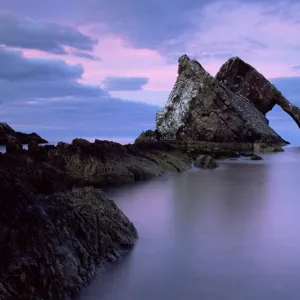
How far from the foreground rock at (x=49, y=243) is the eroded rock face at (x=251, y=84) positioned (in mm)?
53105

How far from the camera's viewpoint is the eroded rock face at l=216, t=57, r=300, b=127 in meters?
57.6

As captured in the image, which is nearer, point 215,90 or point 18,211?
point 18,211

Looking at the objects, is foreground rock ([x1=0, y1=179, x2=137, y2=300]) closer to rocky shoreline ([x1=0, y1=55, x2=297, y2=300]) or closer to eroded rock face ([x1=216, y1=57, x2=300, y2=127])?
rocky shoreline ([x1=0, y1=55, x2=297, y2=300])

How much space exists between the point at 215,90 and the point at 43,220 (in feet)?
Result: 143

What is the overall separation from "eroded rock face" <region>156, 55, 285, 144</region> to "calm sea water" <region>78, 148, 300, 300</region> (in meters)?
32.5

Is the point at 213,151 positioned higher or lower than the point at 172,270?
higher

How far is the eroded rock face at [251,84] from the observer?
5762 cm

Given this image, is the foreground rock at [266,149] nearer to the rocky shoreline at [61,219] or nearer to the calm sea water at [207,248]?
the rocky shoreline at [61,219]

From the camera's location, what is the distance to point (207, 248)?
22.4ft

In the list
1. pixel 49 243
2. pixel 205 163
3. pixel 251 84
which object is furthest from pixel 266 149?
pixel 49 243

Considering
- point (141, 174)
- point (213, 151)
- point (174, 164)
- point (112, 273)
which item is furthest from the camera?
point (213, 151)

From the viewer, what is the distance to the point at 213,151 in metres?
29.5

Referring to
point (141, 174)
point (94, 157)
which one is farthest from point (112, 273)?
point (141, 174)

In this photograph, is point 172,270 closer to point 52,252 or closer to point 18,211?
point 52,252
